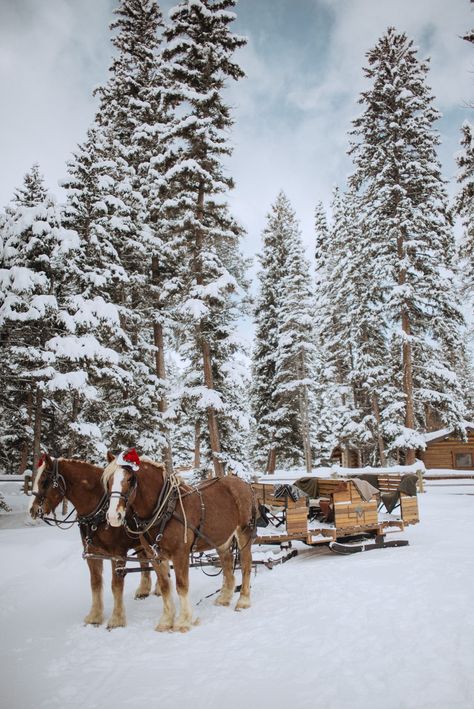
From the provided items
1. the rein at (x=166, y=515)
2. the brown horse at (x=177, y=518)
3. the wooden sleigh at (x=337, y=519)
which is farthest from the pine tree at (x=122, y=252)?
the rein at (x=166, y=515)

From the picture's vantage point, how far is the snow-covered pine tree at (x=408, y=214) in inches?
756

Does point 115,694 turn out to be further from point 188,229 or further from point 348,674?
point 188,229

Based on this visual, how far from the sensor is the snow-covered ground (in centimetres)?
380

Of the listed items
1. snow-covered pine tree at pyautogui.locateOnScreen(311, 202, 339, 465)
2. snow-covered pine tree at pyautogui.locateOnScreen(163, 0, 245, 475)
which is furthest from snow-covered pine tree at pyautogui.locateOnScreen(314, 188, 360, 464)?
snow-covered pine tree at pyautogui.locateOnScreen(163, 0, 245, 475)

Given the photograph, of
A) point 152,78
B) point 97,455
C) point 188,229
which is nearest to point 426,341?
point 188,229

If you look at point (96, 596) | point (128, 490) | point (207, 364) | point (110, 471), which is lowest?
point (96, 596)

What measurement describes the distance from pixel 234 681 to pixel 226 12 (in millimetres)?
18705

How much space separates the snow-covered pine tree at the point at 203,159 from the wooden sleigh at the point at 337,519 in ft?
14.4

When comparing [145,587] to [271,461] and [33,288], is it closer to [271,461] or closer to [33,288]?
[33,288]

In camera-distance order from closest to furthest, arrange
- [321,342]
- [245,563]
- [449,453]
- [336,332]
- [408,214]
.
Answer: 1. [245,563]
2. [408,214]
3. [449,453]
4. [336,332]
5. [321,342]

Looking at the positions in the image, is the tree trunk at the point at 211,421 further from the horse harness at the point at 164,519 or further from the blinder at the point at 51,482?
the blinder at the point at 51,482

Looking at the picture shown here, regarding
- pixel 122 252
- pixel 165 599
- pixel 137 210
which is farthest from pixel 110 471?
pixel 137 210

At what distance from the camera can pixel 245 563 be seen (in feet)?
22.0

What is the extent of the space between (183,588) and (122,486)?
71.4 inches
